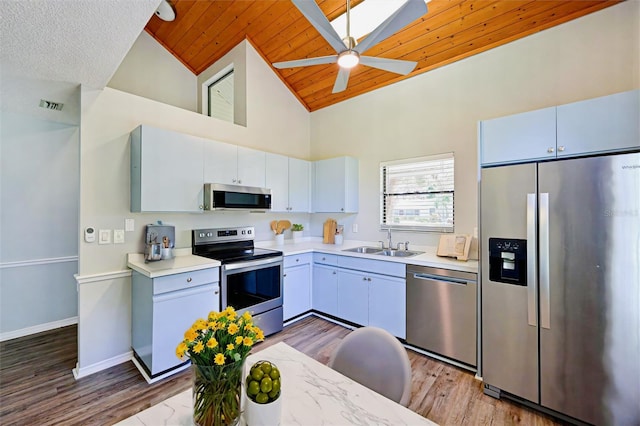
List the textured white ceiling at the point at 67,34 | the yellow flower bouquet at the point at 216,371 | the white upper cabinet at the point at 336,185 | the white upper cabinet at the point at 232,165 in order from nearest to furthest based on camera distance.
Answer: the yellow flower bouquet at the point at 216,371 < the textured white ceiling at the point at 67,34 < the white upper cabinet at the point at 232,165 < the white upper cabinet at the point at 336,185

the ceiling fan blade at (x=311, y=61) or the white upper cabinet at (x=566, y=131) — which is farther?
the ceiling fan blade at (x=311, y=61)

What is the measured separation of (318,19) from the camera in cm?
179

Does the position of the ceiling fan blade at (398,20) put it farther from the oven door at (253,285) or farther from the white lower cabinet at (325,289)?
the white lower cabinet at (325,289)

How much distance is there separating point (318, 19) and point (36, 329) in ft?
14.3

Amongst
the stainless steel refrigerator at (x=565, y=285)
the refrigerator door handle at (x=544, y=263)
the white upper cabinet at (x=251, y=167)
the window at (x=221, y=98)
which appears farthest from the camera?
the window at (x=221, y=98)

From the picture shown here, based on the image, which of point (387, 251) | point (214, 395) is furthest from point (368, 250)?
point (214, 395)

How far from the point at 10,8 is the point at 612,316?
12.2 feet

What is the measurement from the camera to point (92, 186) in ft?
7.89

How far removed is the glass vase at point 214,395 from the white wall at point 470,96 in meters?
2.84

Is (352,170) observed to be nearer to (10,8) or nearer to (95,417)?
(10,8)

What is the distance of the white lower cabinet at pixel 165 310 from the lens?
2182mm

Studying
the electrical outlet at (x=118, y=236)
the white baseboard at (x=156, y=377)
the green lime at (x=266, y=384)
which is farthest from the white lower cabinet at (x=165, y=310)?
the green lime at (x=266, y=384)

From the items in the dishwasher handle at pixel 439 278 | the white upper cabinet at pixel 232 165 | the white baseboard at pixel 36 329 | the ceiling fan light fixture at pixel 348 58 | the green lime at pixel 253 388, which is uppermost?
the ceiling fan light fixture at pixel 348 58

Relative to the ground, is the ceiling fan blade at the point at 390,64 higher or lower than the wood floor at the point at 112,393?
higher
